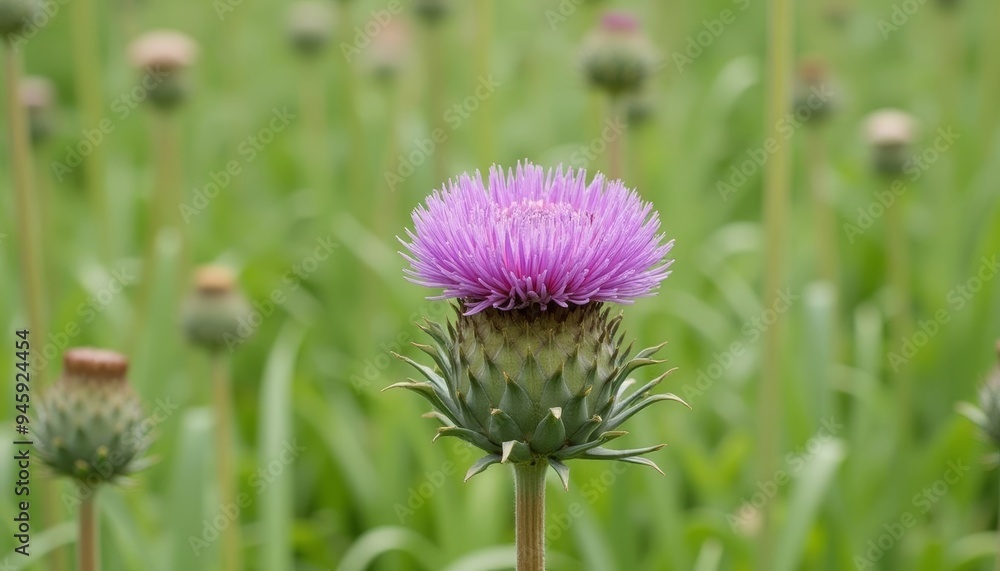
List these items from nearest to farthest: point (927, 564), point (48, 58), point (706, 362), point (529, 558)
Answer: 1. point (529, 558)
2. point (927, 564)
3. point (706, 362)
4. point (48, 58)

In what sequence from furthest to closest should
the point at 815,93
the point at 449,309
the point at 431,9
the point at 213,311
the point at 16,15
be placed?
the point at 431,9 → the point at 815,93 → the point at 449,309 → the point at 213,311 → the point at 16,15

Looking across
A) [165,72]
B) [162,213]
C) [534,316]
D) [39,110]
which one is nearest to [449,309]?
[162,213]

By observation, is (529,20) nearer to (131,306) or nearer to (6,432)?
(131,306)

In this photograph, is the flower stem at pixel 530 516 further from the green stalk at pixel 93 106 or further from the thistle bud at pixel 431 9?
the thistle bud at pixel 431 9

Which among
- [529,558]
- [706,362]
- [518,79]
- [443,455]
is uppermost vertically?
[518,79]

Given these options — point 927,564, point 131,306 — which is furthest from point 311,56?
point 927,564

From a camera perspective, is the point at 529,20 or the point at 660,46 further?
the point at 529,20

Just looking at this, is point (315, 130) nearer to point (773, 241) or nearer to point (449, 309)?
point (449, 309)

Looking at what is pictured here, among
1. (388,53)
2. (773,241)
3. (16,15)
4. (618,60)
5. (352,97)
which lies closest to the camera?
(16,15)
